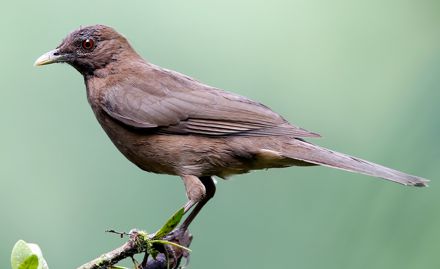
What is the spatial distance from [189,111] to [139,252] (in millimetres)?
1557

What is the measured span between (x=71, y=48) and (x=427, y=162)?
2.36 metres

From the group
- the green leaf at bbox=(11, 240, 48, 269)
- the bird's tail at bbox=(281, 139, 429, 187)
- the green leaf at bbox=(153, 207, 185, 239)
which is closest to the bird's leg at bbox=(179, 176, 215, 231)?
the bird's tail at bbox=(281, 139, 429, 187)

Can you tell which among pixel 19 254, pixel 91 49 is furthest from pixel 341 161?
pixel 19 254

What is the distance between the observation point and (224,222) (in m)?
4.07

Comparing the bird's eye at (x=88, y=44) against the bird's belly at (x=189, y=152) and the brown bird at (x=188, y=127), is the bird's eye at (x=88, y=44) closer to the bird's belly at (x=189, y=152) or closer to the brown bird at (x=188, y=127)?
the brown bird at (x=188, y=127)

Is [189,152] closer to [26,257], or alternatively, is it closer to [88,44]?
[88,44]

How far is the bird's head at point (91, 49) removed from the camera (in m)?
4.62

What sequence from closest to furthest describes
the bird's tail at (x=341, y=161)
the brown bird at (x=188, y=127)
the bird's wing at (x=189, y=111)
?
the bird's tail at (x=341, y=161) → the brown bird at (x=188, y=127) → the bird's wing at (x=189, y=111)

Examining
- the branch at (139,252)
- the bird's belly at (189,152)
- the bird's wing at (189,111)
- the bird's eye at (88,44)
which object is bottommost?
the branch at (139,252)

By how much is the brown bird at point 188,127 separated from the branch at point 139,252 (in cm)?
55

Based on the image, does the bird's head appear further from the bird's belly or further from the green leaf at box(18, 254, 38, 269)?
the green leaf at box(18, 254, 38, 269)

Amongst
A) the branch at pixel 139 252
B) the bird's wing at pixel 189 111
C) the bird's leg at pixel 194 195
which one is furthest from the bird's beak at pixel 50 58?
the branch at pixel 139 252

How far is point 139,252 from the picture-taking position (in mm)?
3045

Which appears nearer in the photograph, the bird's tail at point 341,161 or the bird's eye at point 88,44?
the bird's tail at point 341,161
